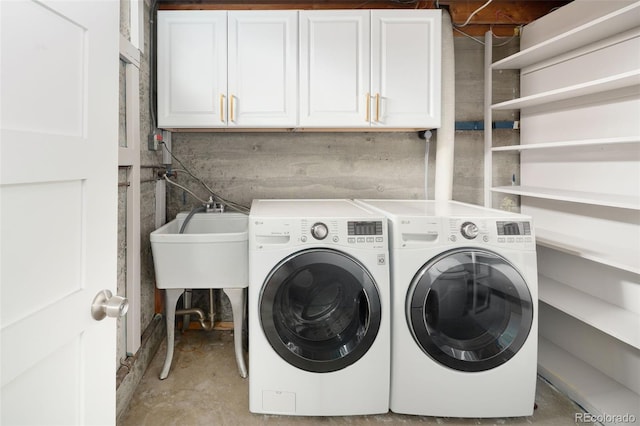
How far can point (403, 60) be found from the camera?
7.27 ft

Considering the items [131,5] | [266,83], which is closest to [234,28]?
[266,83]

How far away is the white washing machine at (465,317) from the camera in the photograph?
64.8 inches

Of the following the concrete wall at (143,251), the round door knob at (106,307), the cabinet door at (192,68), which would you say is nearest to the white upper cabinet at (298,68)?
the cabinet door at (192,68)

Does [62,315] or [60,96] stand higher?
[60,96]

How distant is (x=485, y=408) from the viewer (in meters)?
1.66

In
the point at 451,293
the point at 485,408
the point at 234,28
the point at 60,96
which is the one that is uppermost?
the point at 234,28

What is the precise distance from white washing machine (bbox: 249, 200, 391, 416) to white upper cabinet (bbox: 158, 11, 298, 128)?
853mm

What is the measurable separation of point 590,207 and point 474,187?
2.52 feet

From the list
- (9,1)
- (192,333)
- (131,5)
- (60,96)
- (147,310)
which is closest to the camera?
(9,1)

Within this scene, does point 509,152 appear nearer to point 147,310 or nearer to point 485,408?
point 485,408

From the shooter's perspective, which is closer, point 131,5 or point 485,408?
point 485,408

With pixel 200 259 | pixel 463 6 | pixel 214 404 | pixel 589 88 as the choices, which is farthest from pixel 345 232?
pixel 463 6

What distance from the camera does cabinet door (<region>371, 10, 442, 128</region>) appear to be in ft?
7.24

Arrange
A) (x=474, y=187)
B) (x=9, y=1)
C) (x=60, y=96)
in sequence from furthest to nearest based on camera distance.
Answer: (x=474, y=187) < (x=60, y=96) < (x=9, y=1)
